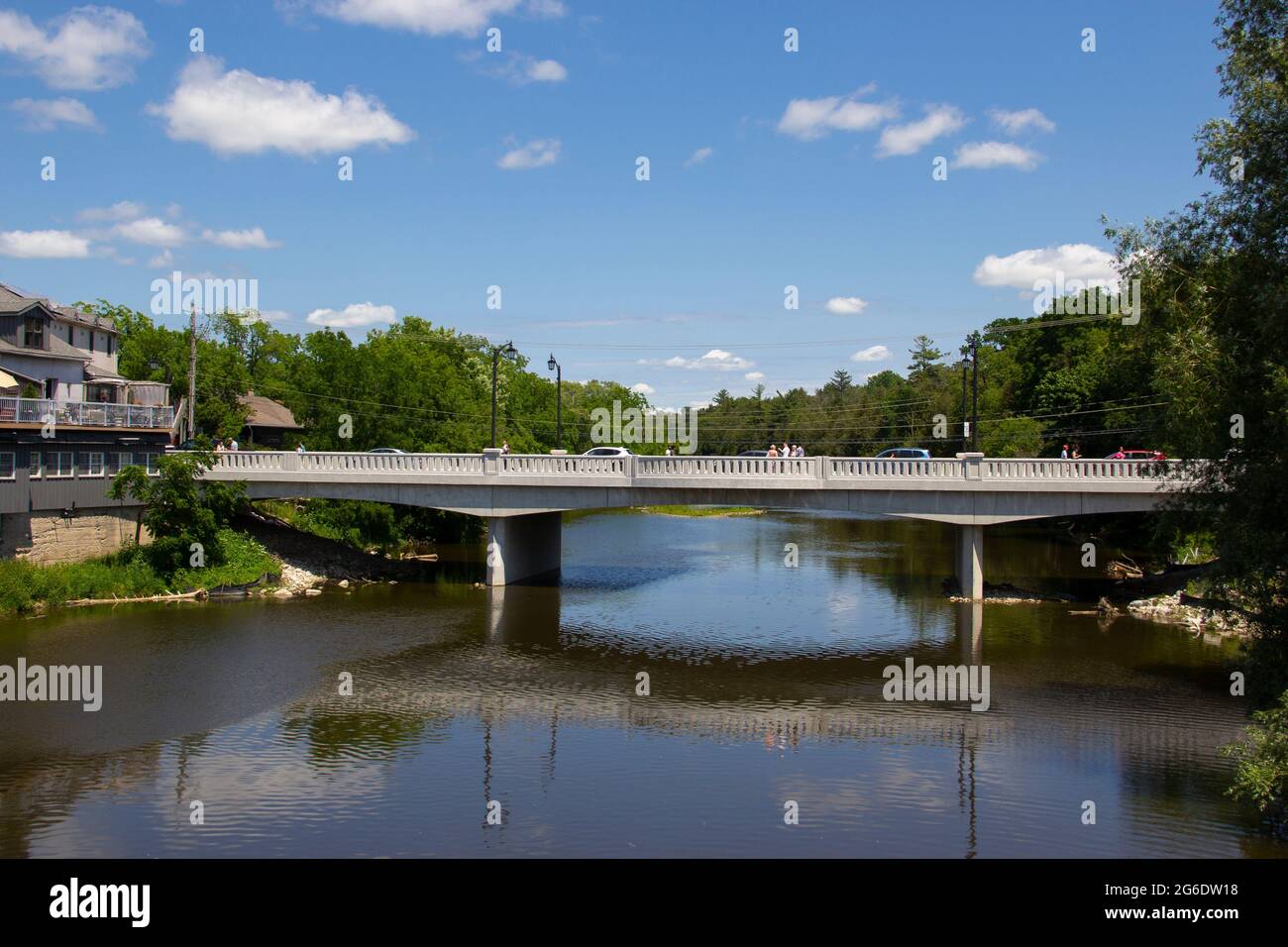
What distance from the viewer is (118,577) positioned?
37844 mm

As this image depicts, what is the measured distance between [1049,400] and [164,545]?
56.3 meters

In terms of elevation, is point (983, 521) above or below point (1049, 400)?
below

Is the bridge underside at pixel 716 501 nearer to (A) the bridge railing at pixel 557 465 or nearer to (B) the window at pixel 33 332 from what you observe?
(A) the bridge railing at pixel 557 465

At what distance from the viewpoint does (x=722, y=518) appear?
80000mm

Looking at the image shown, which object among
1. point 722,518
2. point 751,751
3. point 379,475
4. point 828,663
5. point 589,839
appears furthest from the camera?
point 722,518

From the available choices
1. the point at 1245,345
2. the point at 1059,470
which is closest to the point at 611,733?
the point at 1245,345

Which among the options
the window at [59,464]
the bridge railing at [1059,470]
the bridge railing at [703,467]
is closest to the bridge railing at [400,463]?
the bridge railing at [703,467]

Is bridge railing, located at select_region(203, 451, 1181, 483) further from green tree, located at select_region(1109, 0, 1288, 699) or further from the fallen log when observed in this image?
green tree, located at select_region(1109, 0, 1288, 699)

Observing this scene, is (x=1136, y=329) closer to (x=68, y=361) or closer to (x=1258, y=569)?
(x=1258, y=569)

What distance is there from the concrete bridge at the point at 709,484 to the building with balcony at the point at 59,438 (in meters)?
4.07
